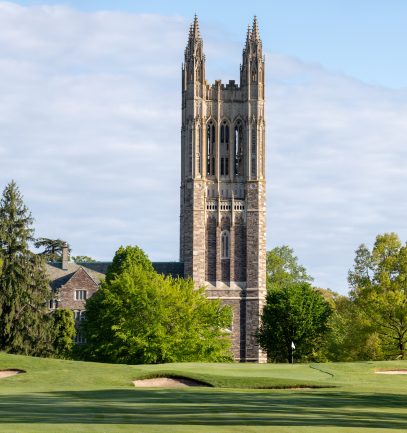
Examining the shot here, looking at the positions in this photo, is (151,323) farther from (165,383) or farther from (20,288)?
(165,383)

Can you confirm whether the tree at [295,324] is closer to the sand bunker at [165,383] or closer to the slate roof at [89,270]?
the slate roof at [89,270]

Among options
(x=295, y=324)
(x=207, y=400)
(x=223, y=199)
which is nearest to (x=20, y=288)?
(x=295, y=324)

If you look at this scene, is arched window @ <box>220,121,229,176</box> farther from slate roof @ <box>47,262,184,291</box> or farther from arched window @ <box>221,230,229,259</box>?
slate roof @ <box>47,262,184,291</box>

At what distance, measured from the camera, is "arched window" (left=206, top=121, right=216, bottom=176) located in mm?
110188

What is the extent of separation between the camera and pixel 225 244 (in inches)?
4240

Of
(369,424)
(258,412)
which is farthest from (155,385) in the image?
(369,424)

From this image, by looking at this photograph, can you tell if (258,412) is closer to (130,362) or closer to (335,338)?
(130,362)

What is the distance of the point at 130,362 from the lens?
7419cm

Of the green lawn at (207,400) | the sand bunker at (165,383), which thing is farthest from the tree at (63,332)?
the sand bunker at (165,383)

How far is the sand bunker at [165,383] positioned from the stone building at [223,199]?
53.7m

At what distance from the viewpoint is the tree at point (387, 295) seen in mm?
71250

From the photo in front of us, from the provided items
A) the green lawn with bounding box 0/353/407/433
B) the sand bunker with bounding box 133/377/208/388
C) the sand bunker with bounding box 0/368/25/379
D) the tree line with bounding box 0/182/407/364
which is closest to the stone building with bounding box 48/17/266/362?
the tree line with bounding box 0/182/407/364

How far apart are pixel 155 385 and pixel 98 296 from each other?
36.9 m

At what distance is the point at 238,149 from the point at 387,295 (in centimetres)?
4277
